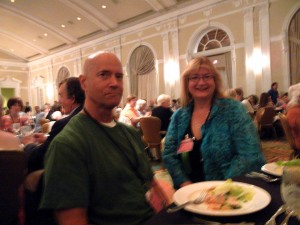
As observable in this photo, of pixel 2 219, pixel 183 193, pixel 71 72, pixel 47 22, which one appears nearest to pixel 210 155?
pixel 183 193

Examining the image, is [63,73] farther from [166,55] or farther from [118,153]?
[118,153]

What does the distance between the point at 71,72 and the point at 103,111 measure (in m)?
16.3

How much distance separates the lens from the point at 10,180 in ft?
4.52

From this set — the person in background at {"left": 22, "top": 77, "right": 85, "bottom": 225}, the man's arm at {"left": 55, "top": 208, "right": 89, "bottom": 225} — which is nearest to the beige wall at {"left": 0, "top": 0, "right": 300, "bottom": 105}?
the person in background at {"left": 22, "top": 77, "right": 85, "bottom": 225}

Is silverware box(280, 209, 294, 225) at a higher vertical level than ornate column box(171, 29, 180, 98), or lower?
lower

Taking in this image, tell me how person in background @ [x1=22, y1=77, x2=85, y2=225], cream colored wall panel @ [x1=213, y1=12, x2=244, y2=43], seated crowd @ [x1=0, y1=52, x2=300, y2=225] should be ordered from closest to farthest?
seated crowd @ [x1=0, y1=52, x2=300, y2=225], person in background @ [x1=22, y1=77, x2=85, y2=225], cream colored wall panel @ [x1=213, y1=12, x2=244, y2=43]

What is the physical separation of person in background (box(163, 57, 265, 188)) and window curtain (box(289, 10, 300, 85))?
7592mm

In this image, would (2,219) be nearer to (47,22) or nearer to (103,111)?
(103,111)

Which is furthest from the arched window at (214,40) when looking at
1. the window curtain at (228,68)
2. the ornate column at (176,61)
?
the ornate column at (176,61)

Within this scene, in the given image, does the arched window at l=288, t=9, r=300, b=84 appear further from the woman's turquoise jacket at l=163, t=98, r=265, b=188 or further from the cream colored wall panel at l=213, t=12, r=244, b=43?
the woman's turquoise jacket at l=163, t=98, r=265, b=188

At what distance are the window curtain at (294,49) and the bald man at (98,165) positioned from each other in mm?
8310

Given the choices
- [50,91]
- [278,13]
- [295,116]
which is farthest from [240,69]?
[50,91]

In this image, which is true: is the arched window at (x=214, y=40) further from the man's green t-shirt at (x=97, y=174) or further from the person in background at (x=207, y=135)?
the man's green t-shirt at (x=97, y=174)

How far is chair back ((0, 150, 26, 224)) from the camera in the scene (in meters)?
1.33
